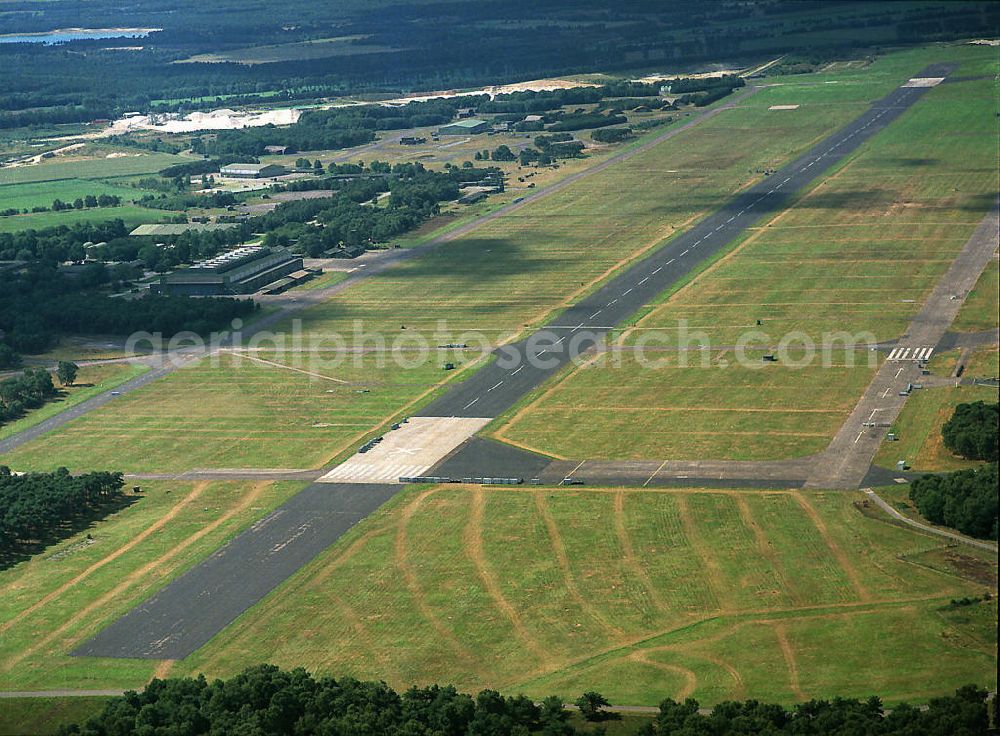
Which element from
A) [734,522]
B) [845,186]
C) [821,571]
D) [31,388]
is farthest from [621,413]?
[845,186]

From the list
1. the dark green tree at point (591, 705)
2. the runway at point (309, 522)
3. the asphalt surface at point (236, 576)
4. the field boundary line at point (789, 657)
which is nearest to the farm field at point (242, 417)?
the runway at point (309, 522)

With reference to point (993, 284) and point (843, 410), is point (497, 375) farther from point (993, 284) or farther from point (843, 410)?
point (993, 284)

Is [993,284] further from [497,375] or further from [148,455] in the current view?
[148,455]

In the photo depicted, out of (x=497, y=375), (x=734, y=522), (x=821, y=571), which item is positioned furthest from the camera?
(x=497, y=375)

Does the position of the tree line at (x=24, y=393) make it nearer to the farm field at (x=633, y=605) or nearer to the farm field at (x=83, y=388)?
the farm field at (x=83, y=388)

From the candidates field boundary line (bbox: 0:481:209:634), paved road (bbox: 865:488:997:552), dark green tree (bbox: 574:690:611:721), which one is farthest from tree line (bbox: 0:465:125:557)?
paved road (bbox: 865:488:997:552)

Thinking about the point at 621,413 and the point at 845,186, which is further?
the point at 845,186

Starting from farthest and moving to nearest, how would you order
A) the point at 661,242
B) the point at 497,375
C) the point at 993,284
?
the point at 661,242 → the point at 993,284 → the point at 497,375
